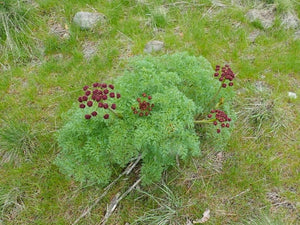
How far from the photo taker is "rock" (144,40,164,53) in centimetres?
387

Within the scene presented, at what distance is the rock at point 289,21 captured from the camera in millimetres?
4097

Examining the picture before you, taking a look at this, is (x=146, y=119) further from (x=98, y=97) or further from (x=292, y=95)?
(x=292, y=95)

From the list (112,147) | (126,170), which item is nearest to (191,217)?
(126,170)

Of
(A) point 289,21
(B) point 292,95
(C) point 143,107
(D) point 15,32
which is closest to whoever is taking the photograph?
(C) point 143,107

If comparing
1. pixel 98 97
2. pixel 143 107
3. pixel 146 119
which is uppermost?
pixel 98 97

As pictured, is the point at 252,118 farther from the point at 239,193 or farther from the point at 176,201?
the point at 176,201

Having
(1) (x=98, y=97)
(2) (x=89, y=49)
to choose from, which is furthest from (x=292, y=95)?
(2) (x=89, y=49)

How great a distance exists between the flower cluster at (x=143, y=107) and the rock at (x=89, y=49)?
1.96m

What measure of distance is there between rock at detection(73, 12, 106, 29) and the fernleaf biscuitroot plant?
6.41 feet

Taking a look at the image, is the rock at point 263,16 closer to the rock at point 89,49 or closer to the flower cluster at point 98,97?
the rock at point 89,49

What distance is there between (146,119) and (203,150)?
3.57 feet

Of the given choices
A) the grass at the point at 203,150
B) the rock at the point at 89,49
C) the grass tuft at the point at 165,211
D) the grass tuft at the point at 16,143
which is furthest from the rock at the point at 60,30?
the grass tuft at the point at 165,211

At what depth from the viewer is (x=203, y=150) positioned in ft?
9.74

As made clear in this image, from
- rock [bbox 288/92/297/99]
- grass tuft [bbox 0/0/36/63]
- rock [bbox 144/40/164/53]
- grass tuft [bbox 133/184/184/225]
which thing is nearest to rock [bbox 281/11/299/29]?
rock [bbox 288/92/297/99]
